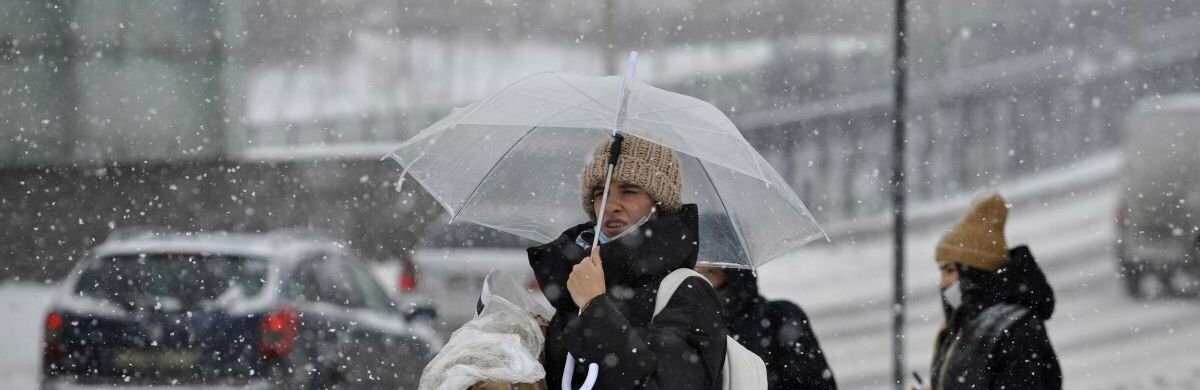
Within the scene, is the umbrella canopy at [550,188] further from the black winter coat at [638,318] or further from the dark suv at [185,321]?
the dark suv at [185,321]

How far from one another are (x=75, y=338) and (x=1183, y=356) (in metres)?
8.28

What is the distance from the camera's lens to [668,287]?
2779mm

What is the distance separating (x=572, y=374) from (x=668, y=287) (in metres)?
0.24

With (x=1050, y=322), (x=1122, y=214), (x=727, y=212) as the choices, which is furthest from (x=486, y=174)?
(x=1050, y=322)

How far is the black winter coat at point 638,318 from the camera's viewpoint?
262 centimetres

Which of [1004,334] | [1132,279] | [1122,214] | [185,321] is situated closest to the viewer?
[1004,334]

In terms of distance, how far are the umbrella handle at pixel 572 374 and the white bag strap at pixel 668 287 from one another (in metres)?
0.18

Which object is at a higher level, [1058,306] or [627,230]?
[627,230]

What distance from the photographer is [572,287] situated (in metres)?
2.72

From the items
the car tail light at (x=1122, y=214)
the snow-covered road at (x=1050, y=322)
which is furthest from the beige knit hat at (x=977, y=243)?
the car tail light at (x=1122, y=214)

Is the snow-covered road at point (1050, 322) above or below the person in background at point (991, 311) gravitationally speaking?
below

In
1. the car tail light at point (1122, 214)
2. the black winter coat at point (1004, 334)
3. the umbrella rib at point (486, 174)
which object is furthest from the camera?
the car tail light at point (1122, 214)

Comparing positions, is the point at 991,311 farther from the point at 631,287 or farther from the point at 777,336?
the point at 631,287

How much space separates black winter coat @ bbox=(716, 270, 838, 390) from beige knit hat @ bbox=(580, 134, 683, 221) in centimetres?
111
